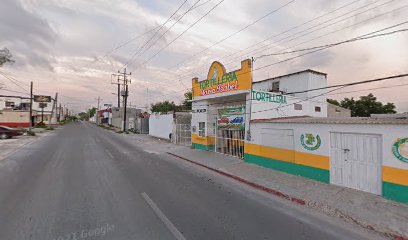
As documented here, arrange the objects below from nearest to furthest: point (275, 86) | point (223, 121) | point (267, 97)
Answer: point (267, 97) < point (223, 121) < point (275, 86)

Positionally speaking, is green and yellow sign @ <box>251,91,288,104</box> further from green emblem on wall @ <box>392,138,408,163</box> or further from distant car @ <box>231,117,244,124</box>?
green emblem on wall @ <box>392,138,408,163</box>

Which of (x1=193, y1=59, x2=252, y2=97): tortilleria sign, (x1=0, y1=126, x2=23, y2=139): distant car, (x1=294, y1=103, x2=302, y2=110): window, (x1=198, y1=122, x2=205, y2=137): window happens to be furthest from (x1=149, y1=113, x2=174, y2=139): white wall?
(x1=0, y1=126, x2=23, y2=139): distant car

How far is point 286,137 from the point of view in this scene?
10.5 metres

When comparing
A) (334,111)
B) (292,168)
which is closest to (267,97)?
(292,168)

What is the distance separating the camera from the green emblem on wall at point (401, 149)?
21.7 ft

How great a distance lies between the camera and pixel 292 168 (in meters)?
10.0

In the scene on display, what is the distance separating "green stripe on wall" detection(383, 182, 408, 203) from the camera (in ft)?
21.7

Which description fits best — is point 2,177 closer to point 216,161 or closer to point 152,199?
point 152,199

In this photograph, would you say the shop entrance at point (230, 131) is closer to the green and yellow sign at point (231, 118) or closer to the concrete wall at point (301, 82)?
the green and yellow sign at point (231, 118)

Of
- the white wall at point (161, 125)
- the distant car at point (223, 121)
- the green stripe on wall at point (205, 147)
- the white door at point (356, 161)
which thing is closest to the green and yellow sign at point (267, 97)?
the distant car at point (223, 121)

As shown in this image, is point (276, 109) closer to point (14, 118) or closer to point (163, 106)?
point (14, 118)

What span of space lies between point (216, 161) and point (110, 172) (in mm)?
5936

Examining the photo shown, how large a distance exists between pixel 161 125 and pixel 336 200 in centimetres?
2349

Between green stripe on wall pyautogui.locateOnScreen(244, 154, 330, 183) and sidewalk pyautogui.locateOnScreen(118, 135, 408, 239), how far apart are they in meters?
0.32
